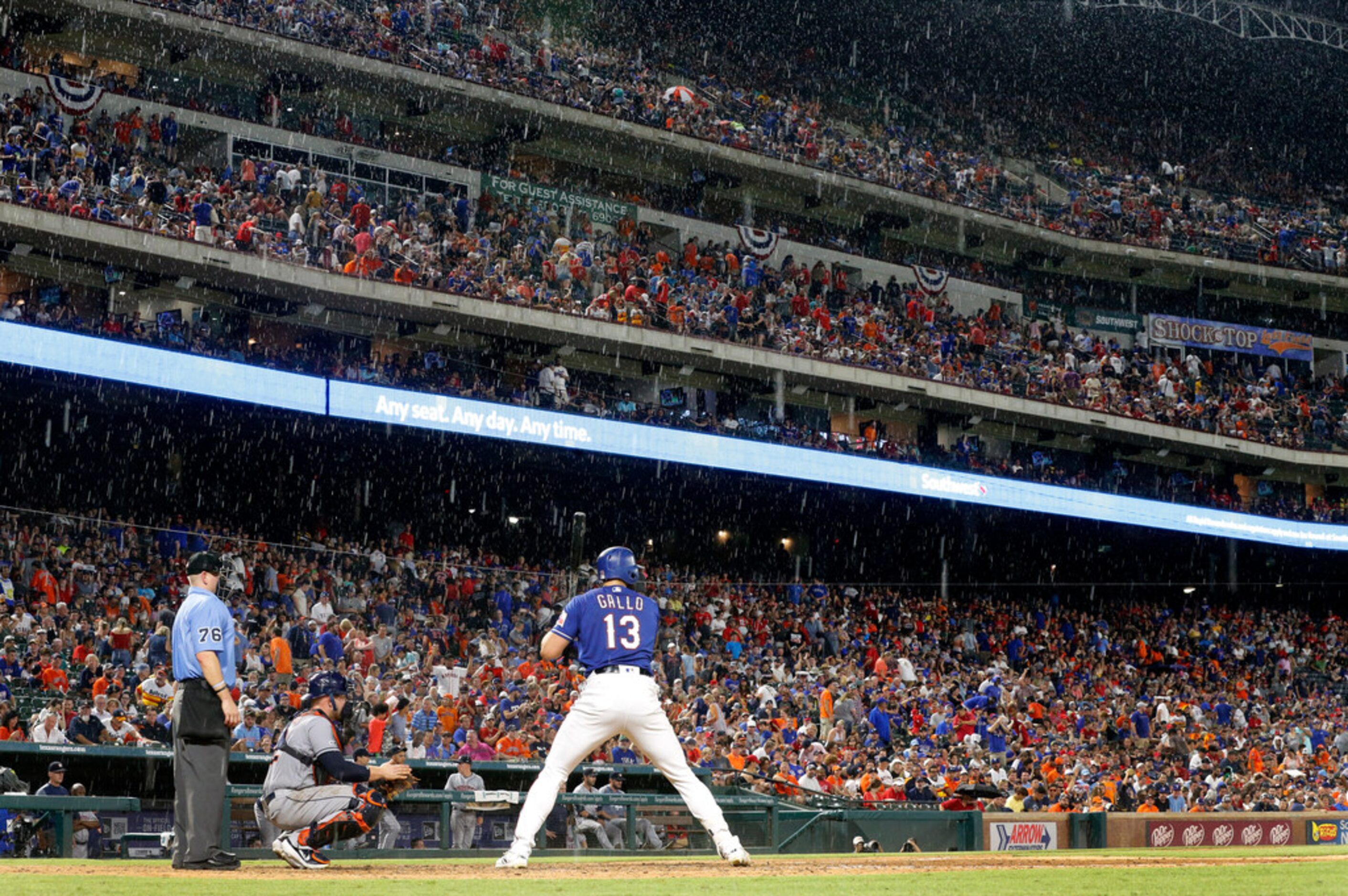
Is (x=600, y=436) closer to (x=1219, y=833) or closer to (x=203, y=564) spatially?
(x=1219, y=833)

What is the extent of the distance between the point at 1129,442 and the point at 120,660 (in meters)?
28.2

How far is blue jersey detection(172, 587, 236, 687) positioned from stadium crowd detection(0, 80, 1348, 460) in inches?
740

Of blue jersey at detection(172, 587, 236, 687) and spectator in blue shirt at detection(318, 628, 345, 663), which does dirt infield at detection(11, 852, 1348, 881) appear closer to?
blue jersey at detection(172, 587, 236, 687)

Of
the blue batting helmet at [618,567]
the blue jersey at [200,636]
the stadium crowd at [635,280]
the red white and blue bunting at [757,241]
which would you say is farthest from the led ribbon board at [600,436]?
the blue batting helmet at [618,567]

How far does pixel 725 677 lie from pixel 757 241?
15.5 metres

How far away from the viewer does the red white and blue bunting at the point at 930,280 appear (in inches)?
1566

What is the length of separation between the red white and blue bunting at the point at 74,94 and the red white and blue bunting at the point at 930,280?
2092 centimetres

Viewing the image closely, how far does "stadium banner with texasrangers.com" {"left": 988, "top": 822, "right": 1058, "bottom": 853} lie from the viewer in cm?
1892

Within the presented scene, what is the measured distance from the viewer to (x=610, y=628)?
7824mm

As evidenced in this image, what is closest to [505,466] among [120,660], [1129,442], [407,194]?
[407,194]

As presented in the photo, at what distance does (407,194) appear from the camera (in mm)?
32500

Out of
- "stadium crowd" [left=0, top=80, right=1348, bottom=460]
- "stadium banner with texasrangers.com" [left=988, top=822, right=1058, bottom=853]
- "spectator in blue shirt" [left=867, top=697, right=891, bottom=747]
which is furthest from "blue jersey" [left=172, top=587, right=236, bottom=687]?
"stadium crowd" [left=0, top=80, right=1348, bottom=460]

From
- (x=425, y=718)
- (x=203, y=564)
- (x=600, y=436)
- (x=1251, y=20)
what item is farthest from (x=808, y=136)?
(x=203, y=564)

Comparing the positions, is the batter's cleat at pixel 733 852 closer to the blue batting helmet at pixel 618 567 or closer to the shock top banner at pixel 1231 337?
the blue batting helmet at pixel 618 567
